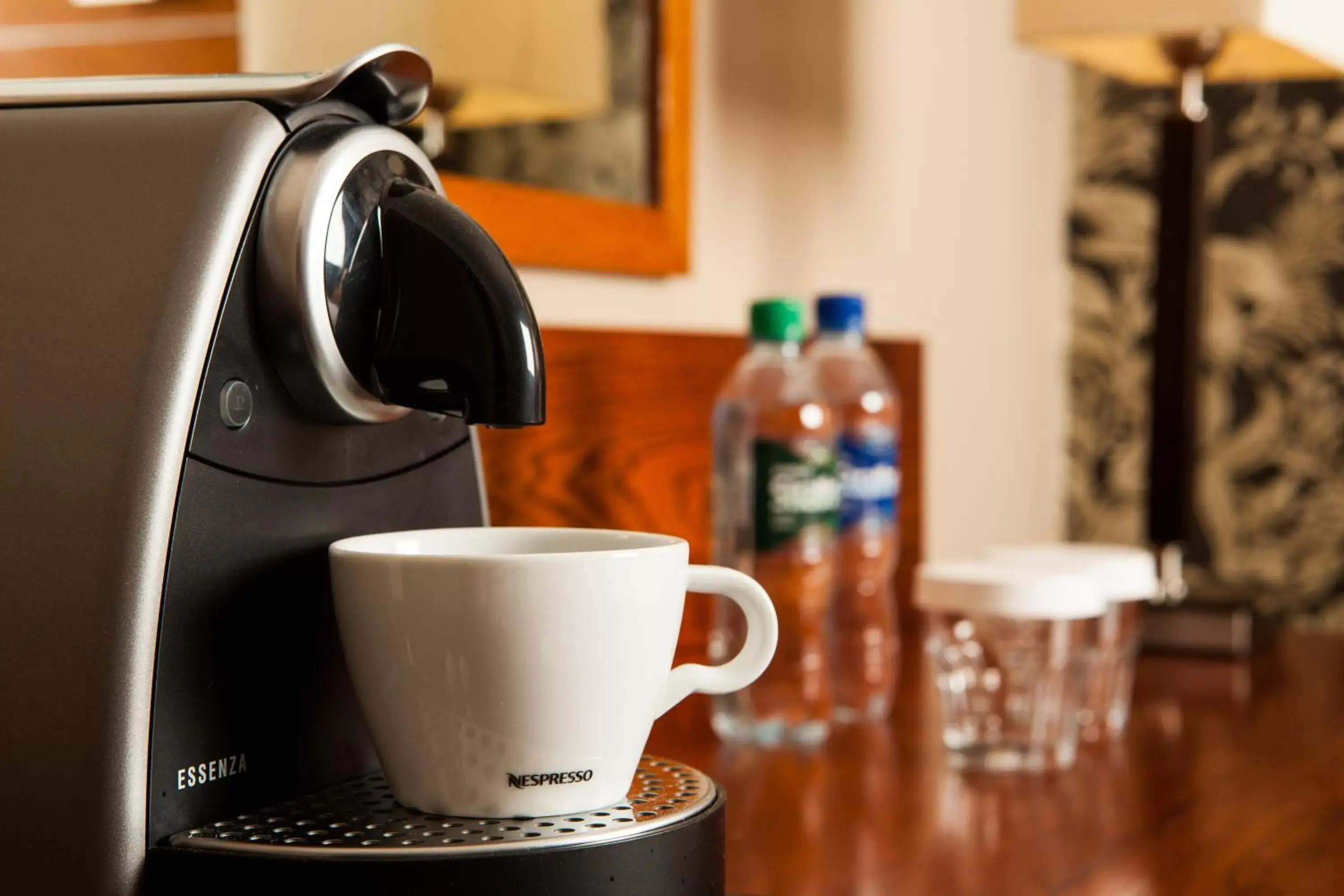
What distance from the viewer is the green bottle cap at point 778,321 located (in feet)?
3.32

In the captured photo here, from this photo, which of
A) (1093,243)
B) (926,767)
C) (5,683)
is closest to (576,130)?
(926,767)

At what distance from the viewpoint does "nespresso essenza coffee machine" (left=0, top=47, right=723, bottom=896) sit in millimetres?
448

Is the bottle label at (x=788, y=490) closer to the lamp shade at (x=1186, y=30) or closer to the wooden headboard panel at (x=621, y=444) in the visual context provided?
the wooden headboard panel at (x=621, y=444)

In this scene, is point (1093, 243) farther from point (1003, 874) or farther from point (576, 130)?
point (1003, 874)

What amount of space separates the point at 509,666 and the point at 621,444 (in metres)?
0.62

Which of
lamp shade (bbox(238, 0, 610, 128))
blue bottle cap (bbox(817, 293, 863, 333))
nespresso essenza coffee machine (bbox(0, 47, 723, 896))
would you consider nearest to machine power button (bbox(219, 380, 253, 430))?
nespresso essenza coffee machine (bbox(0, 47, 723, 896))

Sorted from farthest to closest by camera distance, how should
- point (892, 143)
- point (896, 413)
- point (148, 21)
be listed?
1. point (892, 143)
2. point (896, 413)
3. point (148, 21)

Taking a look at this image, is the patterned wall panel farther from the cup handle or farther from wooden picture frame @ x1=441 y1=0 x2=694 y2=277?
the cup handle

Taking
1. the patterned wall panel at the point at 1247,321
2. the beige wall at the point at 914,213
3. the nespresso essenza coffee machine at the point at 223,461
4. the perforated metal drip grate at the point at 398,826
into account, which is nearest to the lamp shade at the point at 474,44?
the beige wall at the point at 914,213

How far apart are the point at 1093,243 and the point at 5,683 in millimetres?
1831

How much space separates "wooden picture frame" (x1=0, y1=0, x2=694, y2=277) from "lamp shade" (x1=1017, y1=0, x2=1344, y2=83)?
15.7 inches

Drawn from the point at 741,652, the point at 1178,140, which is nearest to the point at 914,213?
the point at 1178,140

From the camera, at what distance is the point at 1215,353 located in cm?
204

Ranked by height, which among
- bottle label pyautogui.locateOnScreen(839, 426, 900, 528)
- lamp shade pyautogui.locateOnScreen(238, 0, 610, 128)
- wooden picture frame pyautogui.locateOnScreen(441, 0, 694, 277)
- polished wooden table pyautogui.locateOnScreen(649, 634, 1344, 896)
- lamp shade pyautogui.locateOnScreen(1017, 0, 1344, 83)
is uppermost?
lamp shade pyautogui.locateOnScreen(1017, 0, 1344, 83)
